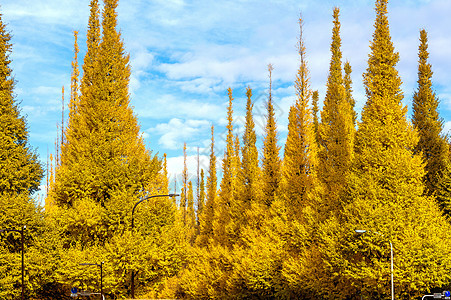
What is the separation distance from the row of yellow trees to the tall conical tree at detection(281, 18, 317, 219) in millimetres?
114

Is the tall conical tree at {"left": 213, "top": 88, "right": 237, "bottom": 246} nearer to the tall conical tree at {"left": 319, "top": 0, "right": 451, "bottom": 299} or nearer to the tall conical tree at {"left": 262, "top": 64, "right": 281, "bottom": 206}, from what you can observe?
the tall conical tree at {"left": 262, "top": 64, "right": 281, "bottom": 206}

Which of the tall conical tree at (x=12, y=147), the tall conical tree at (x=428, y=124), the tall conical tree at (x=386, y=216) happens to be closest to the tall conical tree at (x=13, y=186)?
the tall conical tree at (x=12, y=147)

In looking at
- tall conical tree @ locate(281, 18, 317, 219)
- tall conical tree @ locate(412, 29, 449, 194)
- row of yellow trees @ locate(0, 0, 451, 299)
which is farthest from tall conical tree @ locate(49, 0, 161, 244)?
tall conical tree @ locate(412, 29, 449, 194)

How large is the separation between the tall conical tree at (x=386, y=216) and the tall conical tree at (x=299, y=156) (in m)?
8.27

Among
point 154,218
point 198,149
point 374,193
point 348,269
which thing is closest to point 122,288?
point 154,218

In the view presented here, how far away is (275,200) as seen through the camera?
4281 cm

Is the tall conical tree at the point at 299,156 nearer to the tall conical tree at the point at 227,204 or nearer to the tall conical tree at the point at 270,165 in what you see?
the tall conical tree at the point at 270,165

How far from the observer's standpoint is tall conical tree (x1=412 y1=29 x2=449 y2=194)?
3956cm

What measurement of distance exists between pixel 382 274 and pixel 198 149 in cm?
7612

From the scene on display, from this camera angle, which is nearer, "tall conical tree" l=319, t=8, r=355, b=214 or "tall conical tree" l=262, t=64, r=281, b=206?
Result: "tall conical tree" l=319, t=8, r=355, b=214

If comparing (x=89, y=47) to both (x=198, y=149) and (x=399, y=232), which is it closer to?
(x=399, y=232)

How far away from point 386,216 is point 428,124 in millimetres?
16738

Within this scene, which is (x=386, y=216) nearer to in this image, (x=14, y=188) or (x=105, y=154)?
(x=105, y=154)

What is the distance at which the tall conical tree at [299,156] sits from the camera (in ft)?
130
